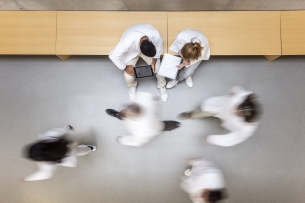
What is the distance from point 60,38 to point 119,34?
0.84 m

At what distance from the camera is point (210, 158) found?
11.5 ft

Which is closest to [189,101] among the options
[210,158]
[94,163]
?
[210,158]

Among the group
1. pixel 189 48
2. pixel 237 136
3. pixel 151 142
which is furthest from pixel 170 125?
pixel 189 48

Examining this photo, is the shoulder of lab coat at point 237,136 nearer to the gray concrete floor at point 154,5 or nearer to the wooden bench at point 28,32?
the gray concrete floor at point 154,5

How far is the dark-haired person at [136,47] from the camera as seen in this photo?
2.48m

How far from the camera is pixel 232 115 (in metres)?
2.58

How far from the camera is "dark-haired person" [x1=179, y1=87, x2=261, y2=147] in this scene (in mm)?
2377

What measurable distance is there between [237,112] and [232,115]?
14 centimetres

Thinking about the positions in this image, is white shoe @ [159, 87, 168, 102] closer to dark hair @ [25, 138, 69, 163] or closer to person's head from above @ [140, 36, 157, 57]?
person's head from above @ [140, 36, 157, 57]

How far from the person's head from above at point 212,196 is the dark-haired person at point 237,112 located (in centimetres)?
64

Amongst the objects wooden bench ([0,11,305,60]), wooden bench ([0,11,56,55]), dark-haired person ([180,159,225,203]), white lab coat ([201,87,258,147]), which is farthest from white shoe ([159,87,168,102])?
wooden bench ([0,11,56,55])

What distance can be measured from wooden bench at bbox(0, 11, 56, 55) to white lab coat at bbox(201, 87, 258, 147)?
7.81ft

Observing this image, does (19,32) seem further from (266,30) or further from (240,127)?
(266,30)

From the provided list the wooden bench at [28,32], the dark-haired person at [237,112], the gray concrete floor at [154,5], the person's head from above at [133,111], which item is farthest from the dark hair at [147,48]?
the wooden bench at [28,32]
